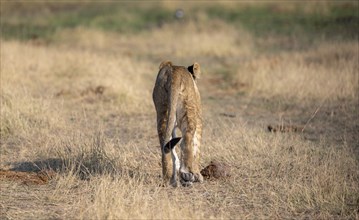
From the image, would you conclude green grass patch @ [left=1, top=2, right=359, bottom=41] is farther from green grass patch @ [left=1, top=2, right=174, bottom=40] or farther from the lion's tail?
the lion's tail

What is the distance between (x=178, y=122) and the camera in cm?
648

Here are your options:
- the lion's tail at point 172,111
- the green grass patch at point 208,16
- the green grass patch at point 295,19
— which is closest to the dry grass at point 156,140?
the lion's tail at point 172,111

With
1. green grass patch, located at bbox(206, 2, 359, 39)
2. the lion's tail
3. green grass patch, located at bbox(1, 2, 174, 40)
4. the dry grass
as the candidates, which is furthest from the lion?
green grass patch, located at bbox(1, 2, 174, 40)

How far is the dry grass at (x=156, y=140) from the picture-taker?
6.00 m

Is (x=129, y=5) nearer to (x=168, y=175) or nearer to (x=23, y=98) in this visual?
(x=23, y=98)

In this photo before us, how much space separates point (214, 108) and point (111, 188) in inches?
273

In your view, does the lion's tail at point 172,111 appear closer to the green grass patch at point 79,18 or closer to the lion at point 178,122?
the lion at point 178,122

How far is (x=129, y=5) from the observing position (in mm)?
36906

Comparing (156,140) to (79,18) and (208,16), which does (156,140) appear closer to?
(208,16)

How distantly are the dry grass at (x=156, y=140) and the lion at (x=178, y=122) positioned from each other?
0.72 feet

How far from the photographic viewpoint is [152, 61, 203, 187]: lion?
6.25 m

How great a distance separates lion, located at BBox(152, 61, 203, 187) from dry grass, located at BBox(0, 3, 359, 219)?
0.72 ft

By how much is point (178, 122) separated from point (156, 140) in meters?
3.03

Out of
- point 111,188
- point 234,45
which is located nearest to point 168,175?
point 111,188
